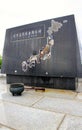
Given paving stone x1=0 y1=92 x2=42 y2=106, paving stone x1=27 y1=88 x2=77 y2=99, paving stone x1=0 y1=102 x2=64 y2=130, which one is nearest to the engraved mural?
paving stone x1=27 y1=88 x2=77 y2=99

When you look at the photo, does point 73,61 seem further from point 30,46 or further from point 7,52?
point 7,52

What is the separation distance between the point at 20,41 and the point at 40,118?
6.83 meters

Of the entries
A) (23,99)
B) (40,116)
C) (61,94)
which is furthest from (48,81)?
(40,116)

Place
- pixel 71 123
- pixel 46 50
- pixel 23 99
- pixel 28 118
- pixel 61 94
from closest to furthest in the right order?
pixel 71 123
pixel 28 118
pixel 23 99
pixel 61 94
pixel 46 50

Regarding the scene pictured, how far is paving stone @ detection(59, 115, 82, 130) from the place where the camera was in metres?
3.47

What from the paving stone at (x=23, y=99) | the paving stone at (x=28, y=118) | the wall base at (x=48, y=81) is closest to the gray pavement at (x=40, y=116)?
the paving stone at (x=28, y=118)

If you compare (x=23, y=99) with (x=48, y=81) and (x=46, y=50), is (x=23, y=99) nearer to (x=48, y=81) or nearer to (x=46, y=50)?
(x=48, y=81)

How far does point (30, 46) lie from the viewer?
30.2 feet

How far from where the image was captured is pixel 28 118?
4.06m

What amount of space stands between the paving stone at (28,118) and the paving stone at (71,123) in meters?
0.17

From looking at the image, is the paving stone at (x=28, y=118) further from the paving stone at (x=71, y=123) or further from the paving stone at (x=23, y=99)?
the paving stone at (x=23, y=99)

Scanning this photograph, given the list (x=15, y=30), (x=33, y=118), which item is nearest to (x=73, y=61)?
(x=33, y=118)

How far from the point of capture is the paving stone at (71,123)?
11.4 ft

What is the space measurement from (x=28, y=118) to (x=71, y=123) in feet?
4.46
